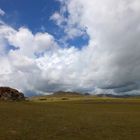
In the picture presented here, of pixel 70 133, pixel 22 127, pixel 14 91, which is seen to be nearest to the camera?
pixel 70 133

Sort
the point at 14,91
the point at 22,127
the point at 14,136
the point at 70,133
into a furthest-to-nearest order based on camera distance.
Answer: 1. the point at 14,91
2. the point at 22,127
3. the point at 70,133
4. the point at 14,136

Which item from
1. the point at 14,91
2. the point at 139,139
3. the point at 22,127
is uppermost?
the point at 14,91

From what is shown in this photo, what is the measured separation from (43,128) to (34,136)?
5.58 metres

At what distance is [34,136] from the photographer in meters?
29.6

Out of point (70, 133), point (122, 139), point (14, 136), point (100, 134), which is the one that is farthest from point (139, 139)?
point (14, 136)

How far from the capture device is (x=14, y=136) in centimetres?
2908

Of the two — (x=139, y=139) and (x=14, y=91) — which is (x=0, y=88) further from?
(x=139, y=139)

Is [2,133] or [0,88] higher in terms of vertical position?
[0,88]

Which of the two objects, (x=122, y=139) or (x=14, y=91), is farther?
(x=14, y=91)

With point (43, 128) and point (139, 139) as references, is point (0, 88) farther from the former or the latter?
point (139, 139)

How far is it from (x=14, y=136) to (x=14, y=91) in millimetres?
91589

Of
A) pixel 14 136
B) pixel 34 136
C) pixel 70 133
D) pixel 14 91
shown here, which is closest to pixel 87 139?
pixel 70 133

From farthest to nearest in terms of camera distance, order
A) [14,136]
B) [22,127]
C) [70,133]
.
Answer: [22,127]
[70,133]
[14,136]

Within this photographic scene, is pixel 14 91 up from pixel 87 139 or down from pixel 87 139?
up
